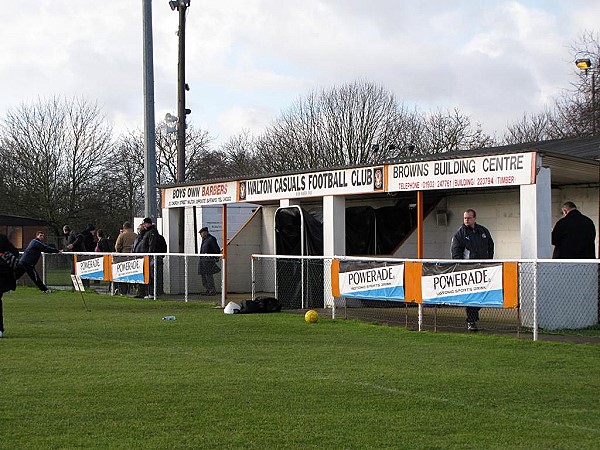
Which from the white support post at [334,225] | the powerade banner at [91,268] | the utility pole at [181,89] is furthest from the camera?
the utility pole at [181,89]

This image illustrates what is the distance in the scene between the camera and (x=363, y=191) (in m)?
18.1

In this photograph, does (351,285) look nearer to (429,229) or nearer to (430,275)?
(430,275)

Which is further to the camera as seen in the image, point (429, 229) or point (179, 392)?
point (429, 229)

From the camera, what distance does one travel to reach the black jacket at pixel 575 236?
50.0ft

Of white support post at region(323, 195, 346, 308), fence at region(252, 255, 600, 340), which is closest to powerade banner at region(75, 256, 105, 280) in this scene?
white support post at region(323, 195, 346, 308)

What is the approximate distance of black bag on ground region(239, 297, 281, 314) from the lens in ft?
58.6

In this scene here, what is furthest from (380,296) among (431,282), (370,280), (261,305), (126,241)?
(126,241)

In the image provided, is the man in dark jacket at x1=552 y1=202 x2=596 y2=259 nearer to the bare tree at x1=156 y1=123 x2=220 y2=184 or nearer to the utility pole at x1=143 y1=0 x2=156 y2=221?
the utility pole at x1=143 y1=0 x2=156 y2=221

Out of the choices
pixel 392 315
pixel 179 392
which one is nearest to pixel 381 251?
pixel 392 315

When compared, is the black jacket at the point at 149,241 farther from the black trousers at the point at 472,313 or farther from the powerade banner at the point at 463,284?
Result: the black trousers at the point at 472,313

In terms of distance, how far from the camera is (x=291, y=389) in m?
9.17

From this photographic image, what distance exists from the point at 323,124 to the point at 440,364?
121ft

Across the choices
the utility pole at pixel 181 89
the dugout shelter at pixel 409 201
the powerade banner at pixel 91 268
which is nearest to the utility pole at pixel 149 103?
the dugout shelter at pixel 409 201

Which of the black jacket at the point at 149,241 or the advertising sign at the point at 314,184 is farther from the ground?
the advertising sign at the point at 314,184
